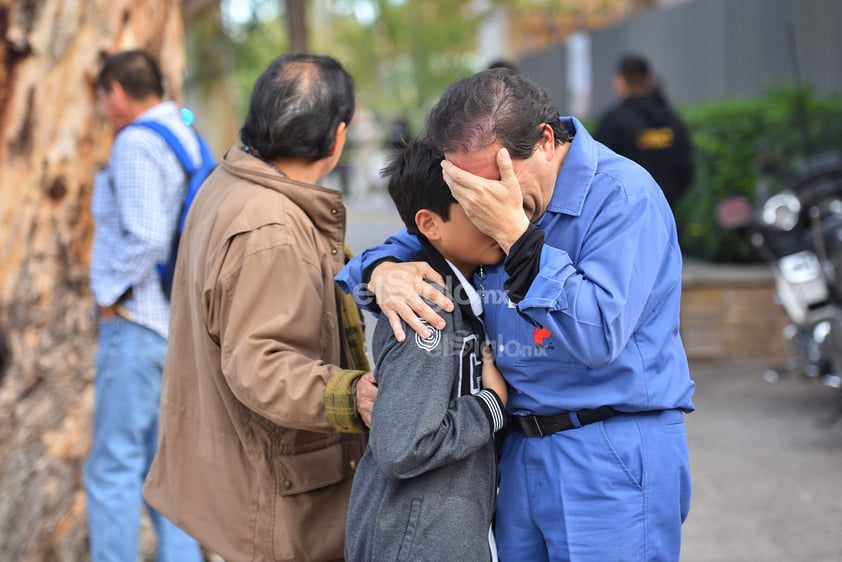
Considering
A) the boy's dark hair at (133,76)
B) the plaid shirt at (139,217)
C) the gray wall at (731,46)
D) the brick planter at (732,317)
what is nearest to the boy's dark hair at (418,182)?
the plaid shirt at (139,217)

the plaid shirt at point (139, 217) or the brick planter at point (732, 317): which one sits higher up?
the plaid shirt at point (139, 217)

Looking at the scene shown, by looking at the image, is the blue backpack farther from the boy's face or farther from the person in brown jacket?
the boy's face

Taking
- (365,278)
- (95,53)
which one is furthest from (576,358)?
(95,53)

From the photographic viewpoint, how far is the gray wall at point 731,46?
9.84m

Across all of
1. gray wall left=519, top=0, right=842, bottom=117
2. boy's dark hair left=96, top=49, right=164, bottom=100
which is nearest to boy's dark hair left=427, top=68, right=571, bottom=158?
boy's dark hair left=96, top=49, right=164, bottom=100

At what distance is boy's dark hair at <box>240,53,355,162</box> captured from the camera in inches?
110

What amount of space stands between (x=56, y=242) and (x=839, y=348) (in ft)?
13.4

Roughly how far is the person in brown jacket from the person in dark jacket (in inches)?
180

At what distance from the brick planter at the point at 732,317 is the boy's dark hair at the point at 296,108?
5.38 m

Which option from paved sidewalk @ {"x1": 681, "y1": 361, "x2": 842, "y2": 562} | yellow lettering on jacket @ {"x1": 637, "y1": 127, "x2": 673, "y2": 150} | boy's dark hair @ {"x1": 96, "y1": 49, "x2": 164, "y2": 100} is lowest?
paved sidewalk @ {"x1": 681, "y1": 361, "x2": 842, "y2": 562}

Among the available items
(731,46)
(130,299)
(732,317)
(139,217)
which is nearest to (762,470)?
(732,317)

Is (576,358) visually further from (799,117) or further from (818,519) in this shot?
(799,117)

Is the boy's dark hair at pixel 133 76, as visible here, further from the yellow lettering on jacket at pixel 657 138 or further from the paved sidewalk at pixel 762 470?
the yellow lettering on jacket at pixel 657 138

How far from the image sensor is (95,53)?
4.89 metres
